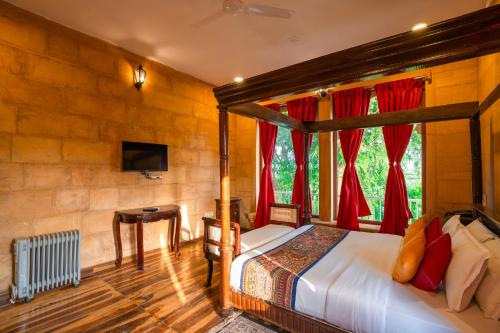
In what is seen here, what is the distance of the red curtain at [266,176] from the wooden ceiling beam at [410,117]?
1478 millimetres

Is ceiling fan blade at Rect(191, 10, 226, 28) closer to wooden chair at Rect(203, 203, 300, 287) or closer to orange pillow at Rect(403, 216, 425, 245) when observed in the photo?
wooden chair at Rect(203, 203, 300, 287)

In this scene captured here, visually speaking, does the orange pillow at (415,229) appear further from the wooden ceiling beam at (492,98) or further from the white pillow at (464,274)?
the wooden ceiling beam at (492,98)

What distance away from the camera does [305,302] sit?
1681mm

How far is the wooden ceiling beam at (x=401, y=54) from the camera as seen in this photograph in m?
1.15

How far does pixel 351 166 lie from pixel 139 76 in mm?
3551

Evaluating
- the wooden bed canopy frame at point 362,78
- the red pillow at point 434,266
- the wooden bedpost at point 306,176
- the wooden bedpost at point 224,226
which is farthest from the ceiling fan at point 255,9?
the red pillow at point 434,266

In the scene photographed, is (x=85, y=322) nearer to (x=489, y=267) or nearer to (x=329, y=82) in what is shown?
(x=329, y=82)

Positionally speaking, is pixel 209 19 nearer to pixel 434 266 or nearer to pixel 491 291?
pixel 434 266

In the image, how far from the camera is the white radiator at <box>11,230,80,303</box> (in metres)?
2.45

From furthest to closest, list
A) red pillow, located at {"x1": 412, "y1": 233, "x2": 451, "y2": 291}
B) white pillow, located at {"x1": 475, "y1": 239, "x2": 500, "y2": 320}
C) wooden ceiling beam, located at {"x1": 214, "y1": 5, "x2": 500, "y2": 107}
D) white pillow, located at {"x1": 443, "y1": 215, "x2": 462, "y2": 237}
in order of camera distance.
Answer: white pillow, located at {"x1": 443, "y1": 215, "x2": 462, "y2": 237}
red pillow, located at {"x1": 412, "y1": 233, "x2": 451, "y2": 291}
white pillow, located at {"x1": 475, "y1": 239, "x2": 500, "y2": 320}
wooden ceiling beam, located at {"x1": 214, "y1": 5, "x2": 500, "y2": 107}


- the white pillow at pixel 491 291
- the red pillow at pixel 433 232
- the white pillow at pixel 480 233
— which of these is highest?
the white pillow at pixel 480 233

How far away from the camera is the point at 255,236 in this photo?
9.11 ft

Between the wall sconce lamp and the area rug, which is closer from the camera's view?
the area rug

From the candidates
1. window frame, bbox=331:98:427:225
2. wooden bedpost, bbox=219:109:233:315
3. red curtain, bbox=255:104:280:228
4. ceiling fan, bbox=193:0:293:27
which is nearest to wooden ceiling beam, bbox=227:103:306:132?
wooden bedpost, bbox=219:109:233:315
